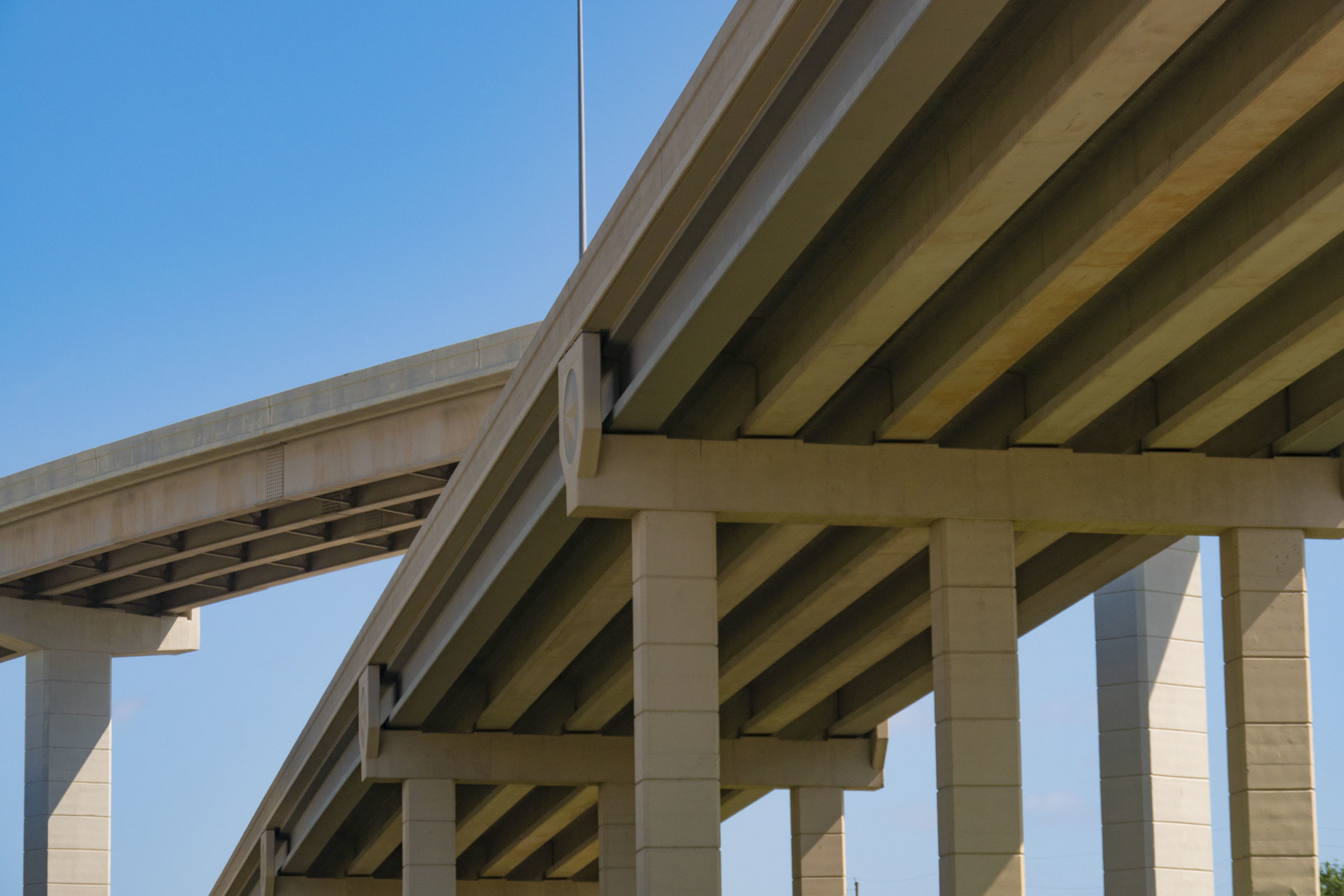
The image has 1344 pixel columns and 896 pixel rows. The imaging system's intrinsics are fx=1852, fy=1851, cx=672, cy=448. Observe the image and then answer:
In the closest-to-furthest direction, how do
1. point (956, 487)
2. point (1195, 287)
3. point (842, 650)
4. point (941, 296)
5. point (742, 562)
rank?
1. point (1195, 287)
2. point (941, 296)
3. point (956, 487)
4. point (742, 562)
5. point (842, 650)

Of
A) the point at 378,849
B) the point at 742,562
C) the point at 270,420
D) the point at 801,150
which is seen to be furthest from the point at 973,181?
the point at 378,849

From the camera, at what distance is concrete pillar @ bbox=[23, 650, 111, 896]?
47375 mm

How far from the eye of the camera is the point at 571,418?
21266 millimetres

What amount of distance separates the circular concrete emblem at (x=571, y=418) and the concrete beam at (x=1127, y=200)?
3.57 metres

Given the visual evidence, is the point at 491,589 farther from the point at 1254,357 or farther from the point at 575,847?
the point at 575,847

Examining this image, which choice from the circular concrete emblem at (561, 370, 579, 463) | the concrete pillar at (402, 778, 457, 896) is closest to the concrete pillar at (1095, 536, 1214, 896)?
the concrete pillar at (402, 778, 457, 896)

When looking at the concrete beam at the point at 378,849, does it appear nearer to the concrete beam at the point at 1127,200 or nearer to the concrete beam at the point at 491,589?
the concrete beam at the point at 491,589

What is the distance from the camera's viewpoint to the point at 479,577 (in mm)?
28141

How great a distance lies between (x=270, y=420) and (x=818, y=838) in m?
15.8

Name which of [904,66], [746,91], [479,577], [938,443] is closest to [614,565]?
[479,577]

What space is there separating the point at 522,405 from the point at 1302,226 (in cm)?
1060

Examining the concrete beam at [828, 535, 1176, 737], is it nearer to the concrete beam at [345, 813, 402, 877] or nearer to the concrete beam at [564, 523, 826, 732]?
the concrete beam at [564, 523, 826, 732]

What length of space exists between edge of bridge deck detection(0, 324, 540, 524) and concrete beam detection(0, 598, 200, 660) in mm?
2539

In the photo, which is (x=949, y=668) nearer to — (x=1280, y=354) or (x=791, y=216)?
(x=1280, y=354)
